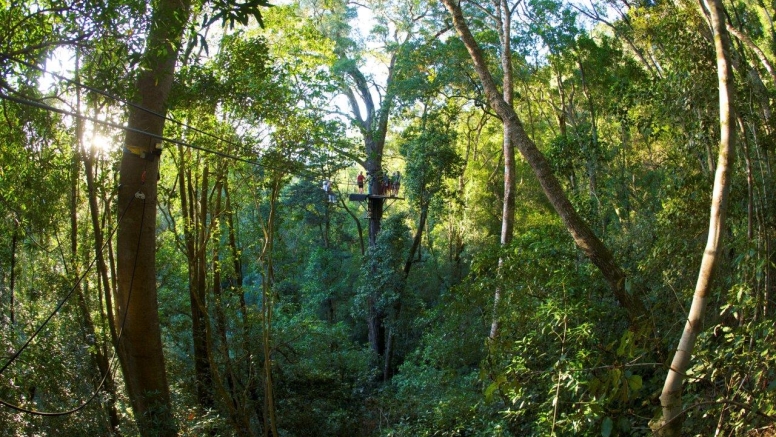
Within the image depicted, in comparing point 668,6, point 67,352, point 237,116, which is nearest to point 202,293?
point 67,352

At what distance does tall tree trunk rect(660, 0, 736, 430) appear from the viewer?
350 cm

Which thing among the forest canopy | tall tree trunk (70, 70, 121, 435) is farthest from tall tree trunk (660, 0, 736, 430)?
tall tree trunk (70, 70, 121, 435)

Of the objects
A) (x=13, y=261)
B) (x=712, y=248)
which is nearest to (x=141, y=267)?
A: (x=13, y=261)

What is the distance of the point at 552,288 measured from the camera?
6301mm

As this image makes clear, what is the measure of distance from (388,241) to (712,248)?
38.5 ft

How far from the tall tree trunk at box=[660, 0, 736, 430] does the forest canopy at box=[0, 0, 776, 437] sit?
16 millimetres

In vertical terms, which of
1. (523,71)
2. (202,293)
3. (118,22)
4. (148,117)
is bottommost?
(202,293)

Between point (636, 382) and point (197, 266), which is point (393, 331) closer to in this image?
point (197, 266)

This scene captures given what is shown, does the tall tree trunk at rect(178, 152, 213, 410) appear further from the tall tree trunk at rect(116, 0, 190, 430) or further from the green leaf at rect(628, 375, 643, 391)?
the green leaf at rect(628, 375, 643, 391)

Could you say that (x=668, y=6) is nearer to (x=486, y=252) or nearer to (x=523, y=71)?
(x=486, y=252)

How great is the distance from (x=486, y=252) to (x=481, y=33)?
25.4ft

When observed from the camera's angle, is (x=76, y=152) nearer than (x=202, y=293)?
Yes

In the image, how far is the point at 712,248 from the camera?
11.6ft

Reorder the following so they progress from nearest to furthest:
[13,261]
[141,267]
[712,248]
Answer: [712,248], [141,267], [13,261]
